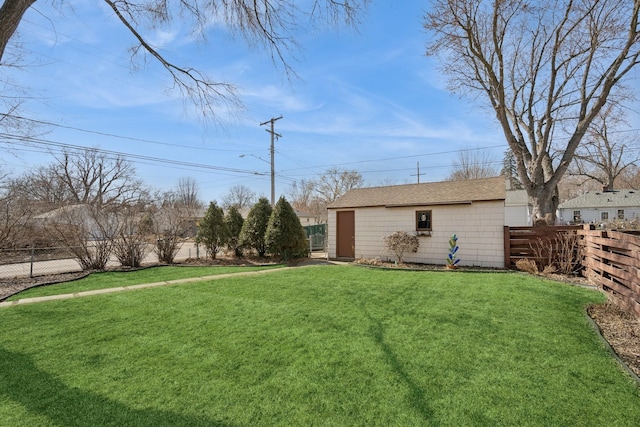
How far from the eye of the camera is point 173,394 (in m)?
2.77

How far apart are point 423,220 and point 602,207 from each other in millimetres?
33910

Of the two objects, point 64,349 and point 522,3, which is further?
point 522,3

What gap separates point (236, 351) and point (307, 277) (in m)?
4.67

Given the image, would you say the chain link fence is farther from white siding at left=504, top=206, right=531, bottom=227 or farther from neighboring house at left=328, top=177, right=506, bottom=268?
white siding at left=504, top=206, right=531, bottom=227

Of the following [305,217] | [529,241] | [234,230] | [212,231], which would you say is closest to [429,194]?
[529,241]

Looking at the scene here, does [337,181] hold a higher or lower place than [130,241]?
higher

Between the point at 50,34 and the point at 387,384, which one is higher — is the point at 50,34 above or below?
above

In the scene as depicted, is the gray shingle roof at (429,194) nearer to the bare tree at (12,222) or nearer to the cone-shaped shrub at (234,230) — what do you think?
the cone-shaped shrub at (234,230)

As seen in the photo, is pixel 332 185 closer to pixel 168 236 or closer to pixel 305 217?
pixel 305 217

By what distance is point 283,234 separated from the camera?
12.2 metres

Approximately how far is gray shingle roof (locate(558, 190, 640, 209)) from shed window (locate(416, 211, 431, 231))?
3322cm

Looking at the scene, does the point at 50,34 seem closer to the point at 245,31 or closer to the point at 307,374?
the point at 245,31

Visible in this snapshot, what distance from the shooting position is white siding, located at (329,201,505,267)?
10.2 meters

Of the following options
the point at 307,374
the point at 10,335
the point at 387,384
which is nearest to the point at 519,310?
the point at 387,384
